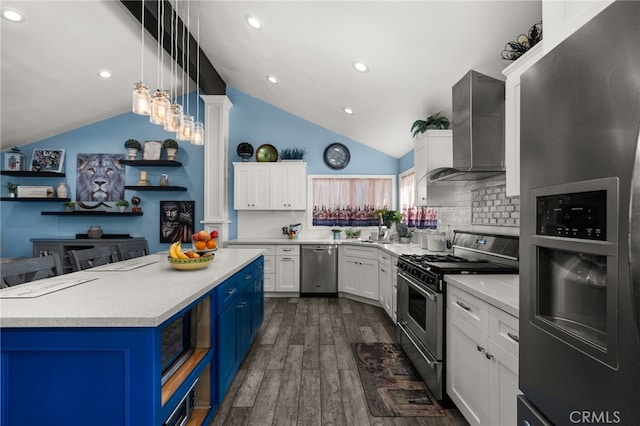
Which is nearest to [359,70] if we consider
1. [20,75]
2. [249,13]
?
[249,13]

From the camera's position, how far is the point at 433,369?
2.11m

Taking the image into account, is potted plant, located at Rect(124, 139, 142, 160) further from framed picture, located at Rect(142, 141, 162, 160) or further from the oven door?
the oven door

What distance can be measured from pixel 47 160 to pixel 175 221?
7.54 ft

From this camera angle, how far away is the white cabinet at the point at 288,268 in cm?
474

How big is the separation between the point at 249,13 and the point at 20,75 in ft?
9.68

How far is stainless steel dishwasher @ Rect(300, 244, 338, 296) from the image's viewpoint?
4.73 m

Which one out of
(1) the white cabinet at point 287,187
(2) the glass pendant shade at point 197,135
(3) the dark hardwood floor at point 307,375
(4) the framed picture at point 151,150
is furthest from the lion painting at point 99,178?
(3) the dark hardwood floor at point 307,375

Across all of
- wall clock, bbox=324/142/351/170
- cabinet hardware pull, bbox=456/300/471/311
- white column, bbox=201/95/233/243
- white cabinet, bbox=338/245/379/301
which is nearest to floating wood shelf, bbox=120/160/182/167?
white column, bbox=201/95/233/243

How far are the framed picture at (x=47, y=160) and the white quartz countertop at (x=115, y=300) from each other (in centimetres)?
417

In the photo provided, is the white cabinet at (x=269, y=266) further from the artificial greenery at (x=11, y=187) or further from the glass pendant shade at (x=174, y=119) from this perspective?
the artificial greenery at (x=11, y=187)

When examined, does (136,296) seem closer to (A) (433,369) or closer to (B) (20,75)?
(A) (433,369)

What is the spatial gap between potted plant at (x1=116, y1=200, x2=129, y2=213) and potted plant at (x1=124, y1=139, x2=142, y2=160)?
74 cm

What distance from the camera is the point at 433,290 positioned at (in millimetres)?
2094

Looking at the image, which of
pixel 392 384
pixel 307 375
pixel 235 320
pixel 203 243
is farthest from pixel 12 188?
pixel 392 384
